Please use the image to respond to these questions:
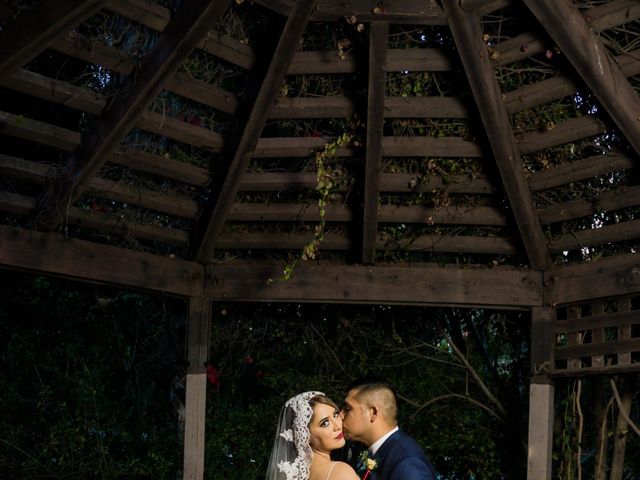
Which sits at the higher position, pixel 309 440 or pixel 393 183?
pixel 393 183

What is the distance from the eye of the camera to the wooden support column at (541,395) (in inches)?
272

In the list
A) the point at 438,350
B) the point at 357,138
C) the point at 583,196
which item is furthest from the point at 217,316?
the point at 583,196

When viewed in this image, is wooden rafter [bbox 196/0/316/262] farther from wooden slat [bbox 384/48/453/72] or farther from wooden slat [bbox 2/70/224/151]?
wooden slat [bbox 384/48/453/72]

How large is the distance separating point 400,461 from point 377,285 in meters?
2.73

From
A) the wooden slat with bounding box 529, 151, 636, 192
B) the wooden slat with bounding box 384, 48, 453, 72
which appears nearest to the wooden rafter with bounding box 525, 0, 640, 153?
the wooden slat with bounding box 529, 151, 636, 192

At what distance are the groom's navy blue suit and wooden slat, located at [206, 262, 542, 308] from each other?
248 cm

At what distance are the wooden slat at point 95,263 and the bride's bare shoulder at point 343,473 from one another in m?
2.81

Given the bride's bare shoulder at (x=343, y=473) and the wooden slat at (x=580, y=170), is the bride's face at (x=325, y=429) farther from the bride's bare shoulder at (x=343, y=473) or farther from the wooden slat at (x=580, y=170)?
the wooden slat at (x=580, y=170)

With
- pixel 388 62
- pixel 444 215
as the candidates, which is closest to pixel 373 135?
pixel 388 62

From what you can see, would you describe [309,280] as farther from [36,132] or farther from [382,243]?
[36,132]

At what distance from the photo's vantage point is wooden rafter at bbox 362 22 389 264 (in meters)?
5.59

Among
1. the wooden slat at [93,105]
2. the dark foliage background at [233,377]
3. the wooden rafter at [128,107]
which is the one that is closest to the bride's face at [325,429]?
the wooden rafter at [128,107]

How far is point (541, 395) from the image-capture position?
6973 millimetres

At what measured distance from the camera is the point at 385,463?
4566mm
